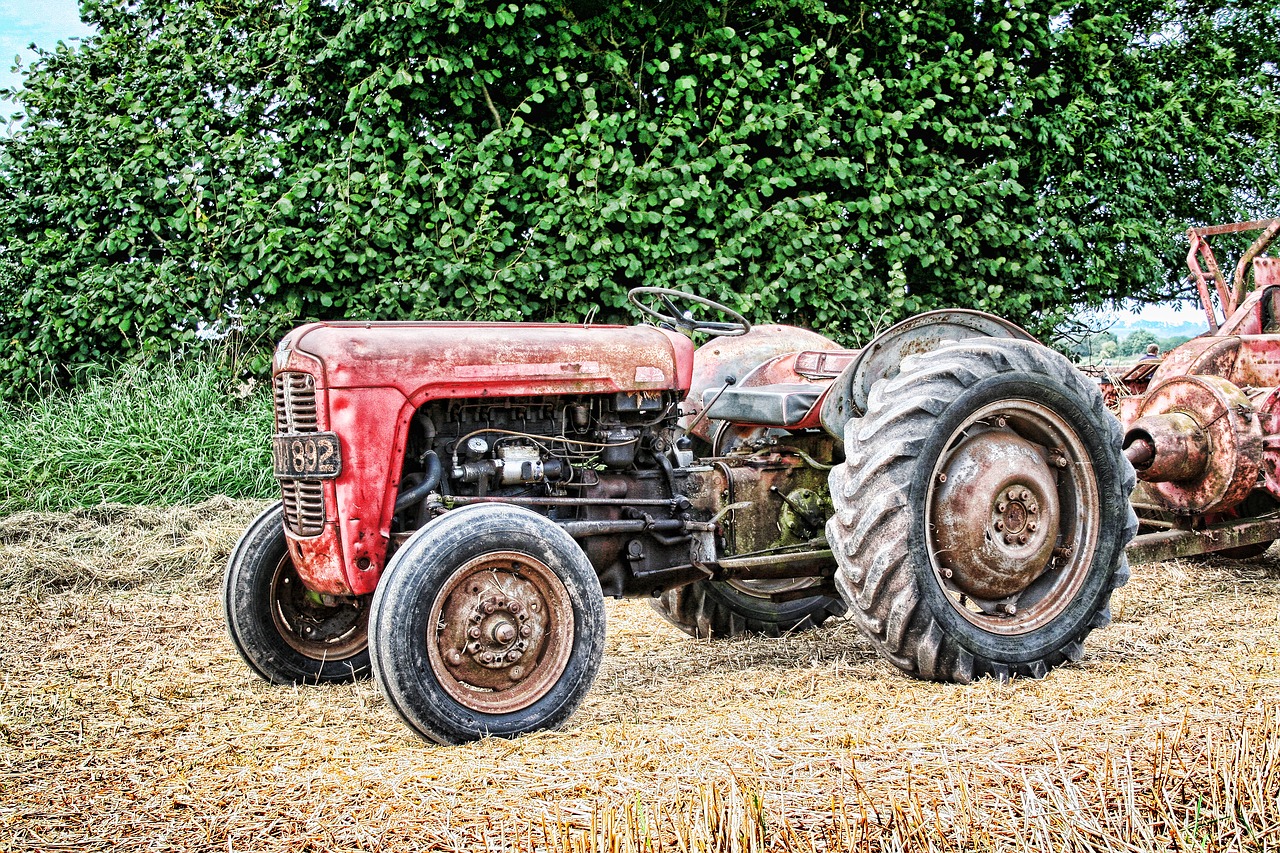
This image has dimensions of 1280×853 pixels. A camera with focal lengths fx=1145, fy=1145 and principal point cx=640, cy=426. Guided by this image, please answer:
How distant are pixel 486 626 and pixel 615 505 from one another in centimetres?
84

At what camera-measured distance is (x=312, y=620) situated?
13.2 feet

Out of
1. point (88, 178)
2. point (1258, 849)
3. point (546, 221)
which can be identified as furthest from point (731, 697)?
point (88, 178)

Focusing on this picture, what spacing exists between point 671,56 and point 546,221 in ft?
4.40

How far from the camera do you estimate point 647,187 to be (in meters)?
7.32

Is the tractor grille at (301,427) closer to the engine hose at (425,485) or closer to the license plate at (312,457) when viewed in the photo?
the license plate at (312,457)

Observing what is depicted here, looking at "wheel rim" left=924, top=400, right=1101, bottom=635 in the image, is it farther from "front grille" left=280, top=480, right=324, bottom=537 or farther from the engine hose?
"front grille" left=280, top=480, right=324, bottom=537

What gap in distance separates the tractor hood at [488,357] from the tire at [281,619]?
2.34 feet

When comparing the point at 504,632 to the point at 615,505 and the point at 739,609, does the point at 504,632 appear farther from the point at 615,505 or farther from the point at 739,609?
the point at 739,609

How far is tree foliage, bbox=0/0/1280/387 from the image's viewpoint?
23.5ft

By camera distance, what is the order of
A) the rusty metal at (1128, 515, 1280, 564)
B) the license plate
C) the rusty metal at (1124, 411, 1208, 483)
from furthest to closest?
1. the rusty metal at (1124, 411, 1208, 483)
2. the rusty metal at (1128, 515, 1280, 564)
3. the license plate

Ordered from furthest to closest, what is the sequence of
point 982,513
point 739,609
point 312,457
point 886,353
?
point 739,609 < point 886,353 < point 982,513 < point 312,457

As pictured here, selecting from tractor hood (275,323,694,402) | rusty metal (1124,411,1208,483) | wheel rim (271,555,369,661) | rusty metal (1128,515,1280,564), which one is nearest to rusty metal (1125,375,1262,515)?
rusty metal (1124,411,1208,483)

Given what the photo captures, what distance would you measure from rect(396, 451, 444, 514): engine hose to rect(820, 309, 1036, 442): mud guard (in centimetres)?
146

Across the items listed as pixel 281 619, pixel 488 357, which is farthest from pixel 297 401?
pixel 281 619
